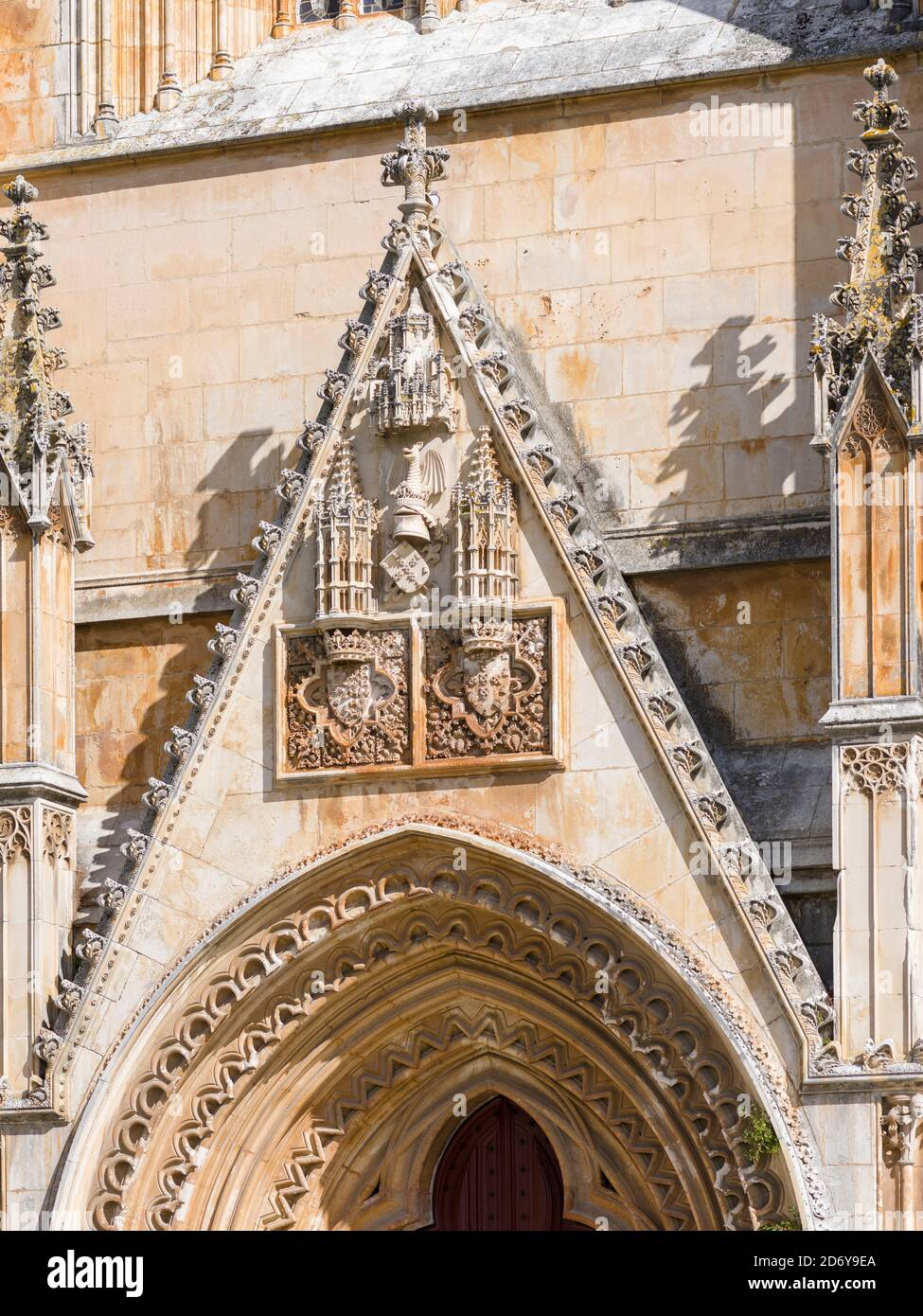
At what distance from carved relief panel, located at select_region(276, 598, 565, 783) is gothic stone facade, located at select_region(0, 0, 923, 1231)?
23 millimetres

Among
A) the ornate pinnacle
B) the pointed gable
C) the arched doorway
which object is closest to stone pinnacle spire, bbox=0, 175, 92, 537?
the pointed gable

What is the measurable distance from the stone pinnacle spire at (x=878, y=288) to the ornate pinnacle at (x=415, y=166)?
8.21ft

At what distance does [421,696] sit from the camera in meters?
21.9

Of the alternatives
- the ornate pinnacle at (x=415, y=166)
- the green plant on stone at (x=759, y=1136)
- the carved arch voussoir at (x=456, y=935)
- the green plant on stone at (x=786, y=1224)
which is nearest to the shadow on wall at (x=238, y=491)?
the ornate pinnacle at (x=415, y=166)

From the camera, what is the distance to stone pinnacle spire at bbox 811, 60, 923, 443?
2112cm

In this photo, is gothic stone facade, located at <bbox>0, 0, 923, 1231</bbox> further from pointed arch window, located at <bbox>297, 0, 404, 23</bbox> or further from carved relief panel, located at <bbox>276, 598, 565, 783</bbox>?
pointed arch window, located at <bbox>297, 0, 404, 23</bbox>

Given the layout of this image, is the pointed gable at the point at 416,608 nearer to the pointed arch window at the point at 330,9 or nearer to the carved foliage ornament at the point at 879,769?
the carved foliage ornament at the point at 879,769

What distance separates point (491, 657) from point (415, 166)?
300cm

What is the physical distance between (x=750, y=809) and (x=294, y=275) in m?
4.87

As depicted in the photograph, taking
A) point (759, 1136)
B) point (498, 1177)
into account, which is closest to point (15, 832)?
point (498, 1177)

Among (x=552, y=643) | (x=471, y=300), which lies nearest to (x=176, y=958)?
(x=552, y=643)
